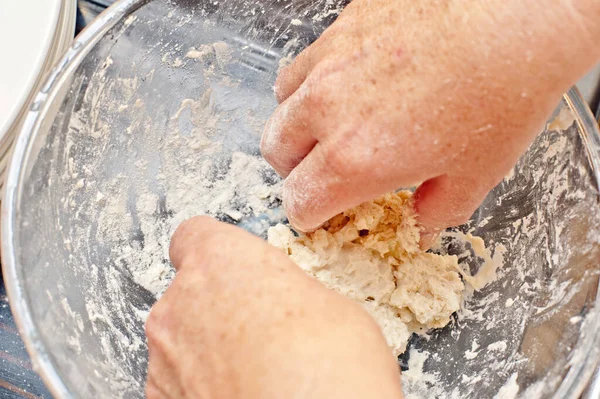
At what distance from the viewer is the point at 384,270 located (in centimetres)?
94

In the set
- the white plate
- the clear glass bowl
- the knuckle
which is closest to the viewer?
the knuckle

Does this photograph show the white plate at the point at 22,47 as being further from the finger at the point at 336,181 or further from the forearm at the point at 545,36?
the forearm at the point at 545,36

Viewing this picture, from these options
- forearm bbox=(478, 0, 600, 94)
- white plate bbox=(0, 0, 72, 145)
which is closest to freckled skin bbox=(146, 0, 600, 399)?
forearm bbox=(478, 0, 600, 94)

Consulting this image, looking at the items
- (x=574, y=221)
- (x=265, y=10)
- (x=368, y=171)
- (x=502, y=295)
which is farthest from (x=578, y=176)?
(x=265, y=10)

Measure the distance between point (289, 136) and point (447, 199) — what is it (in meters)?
0.25

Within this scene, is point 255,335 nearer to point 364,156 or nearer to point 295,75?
point 364,156

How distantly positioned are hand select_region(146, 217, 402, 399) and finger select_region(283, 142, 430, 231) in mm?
121

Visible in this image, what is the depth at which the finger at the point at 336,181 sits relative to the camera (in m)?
0.63

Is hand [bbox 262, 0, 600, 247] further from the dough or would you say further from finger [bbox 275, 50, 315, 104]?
the dough

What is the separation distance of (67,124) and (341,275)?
0.55 m

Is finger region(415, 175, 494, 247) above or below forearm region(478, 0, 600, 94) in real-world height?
below

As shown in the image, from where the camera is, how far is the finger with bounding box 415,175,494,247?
2.15 feet

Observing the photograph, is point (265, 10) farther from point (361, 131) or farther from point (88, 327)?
point (88, 327)

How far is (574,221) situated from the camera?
2.73 feet
